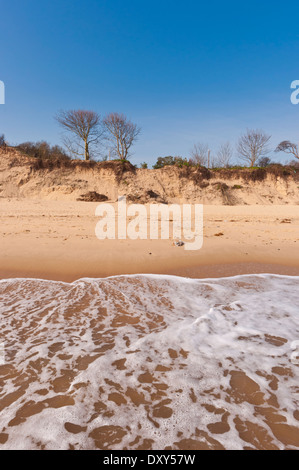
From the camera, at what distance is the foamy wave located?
136 cm

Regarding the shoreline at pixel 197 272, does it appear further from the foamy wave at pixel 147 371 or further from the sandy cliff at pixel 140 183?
the sandy cliff at pixel 140 183

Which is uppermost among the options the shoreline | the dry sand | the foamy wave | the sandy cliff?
the sandy cliff

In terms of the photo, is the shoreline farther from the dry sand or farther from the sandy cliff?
the sandy cliff

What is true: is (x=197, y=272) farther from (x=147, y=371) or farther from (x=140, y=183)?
(x=140, y=183)

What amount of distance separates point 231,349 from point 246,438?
33.7 inches

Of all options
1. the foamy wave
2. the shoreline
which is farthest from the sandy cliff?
the foamy wave

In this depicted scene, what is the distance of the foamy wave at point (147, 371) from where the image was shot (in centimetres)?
136

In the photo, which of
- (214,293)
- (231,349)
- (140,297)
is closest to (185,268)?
(214,293)

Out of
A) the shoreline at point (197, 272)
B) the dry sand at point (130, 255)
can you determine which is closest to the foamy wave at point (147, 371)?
the shoreline at point (197, 272)

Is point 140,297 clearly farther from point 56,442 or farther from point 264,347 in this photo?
point 56,442

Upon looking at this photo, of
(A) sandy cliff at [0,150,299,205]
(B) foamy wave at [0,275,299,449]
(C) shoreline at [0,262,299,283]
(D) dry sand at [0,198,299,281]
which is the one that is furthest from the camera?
(A) sandy cliff at [0,150,299,205]

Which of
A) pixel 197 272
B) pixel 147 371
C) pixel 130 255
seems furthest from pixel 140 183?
pixel 147 371

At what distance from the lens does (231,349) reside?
2168 millimetres

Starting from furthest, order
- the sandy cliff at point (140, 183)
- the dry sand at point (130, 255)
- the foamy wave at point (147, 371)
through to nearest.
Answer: the sandy cliff at point (140, 183), the dry sand at point (130, 255), the foamy wave at point (147, 371)
